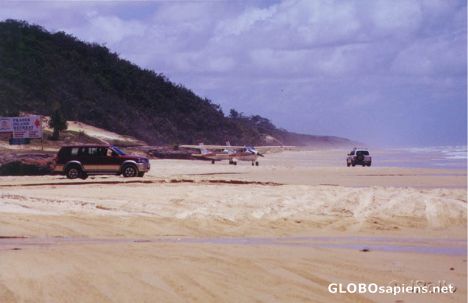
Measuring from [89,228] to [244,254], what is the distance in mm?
4283

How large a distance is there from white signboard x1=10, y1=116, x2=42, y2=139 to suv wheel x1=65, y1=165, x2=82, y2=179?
12.1 meters

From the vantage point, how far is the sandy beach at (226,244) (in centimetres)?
795

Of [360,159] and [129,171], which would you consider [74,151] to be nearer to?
[129,171]

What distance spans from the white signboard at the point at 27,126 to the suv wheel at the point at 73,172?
1207 centimetres

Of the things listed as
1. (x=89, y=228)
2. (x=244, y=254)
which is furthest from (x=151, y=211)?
(x=244, y=254)

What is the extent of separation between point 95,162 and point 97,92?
45.2 meters

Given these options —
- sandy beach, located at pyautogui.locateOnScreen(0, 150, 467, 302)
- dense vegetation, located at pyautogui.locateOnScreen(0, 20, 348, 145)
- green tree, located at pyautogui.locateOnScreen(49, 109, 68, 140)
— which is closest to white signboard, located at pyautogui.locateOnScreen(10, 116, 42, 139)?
green tree, located at pyautogui.locateOnScreen(49, 109, 68, 140)

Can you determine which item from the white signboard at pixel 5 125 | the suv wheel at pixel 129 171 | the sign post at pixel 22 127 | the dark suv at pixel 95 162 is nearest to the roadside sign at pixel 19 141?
the sign post at pixel 22 127

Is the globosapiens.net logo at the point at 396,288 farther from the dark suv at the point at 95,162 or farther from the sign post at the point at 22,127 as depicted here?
the sign post at the point at 22,127

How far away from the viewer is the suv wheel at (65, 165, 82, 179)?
29422 mm

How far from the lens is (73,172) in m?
29.5

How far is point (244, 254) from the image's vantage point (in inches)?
413

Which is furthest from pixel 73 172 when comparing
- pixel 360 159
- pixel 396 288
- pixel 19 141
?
pixel 360 159

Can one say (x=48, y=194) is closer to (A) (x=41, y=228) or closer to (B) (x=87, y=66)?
(A) (x=41, y=228)
